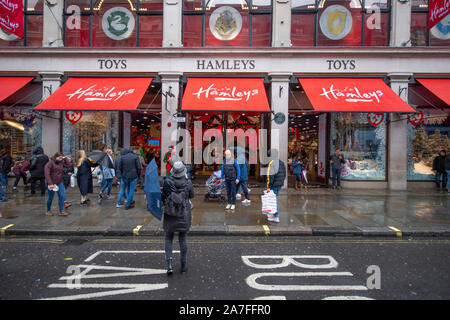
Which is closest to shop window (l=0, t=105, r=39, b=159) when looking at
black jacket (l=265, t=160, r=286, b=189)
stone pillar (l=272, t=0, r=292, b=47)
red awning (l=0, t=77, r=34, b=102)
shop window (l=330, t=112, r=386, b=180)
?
red awning (l=0, t=77, r=34, b=102)

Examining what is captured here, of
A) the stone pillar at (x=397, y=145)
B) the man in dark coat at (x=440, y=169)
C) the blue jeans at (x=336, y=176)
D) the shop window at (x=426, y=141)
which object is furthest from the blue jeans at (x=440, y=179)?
the blue jeans at (x=336, y=176)

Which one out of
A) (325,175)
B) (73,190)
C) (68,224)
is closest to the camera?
(68,224)

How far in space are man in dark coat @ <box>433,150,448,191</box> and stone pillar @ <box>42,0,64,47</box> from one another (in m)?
18.5

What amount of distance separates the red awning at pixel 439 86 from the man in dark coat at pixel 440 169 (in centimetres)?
264

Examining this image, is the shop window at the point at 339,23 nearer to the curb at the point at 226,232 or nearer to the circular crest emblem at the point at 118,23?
the circular crest emblem at the point at 118,23

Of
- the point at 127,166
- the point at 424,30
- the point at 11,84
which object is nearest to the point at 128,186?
the point at 127,166

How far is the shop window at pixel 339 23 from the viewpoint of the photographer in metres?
12.1

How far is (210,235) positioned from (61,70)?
11422mm

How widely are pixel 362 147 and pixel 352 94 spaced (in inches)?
111

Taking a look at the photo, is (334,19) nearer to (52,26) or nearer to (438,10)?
(438,10)

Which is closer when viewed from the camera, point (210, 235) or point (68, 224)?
point (210, 235)

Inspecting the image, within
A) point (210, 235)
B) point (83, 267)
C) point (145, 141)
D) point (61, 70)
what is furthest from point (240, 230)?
point (61, 70)
